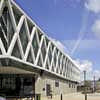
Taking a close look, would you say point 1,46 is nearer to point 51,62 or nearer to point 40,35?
point 40,35

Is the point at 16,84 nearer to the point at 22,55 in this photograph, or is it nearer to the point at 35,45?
the point at 35,45

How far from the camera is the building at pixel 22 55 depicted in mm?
39256

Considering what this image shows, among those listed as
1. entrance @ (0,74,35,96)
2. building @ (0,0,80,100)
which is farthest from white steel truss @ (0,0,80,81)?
entrance @ (0,74,35,96)

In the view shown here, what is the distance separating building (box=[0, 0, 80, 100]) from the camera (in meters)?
39.3

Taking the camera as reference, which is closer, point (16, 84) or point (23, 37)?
point (23, 37)

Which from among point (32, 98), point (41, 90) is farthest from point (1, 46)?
point (41, 90)

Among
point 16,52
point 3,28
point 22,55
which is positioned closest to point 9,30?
point 3,28

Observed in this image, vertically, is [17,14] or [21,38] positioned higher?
[17,14]

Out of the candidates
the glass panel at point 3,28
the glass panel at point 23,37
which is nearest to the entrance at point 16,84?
the glass panel at point 23,37

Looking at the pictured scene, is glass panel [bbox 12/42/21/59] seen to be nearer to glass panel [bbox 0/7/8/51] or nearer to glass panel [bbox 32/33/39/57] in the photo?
Result: glass panel [bbox 0/7/8/51]

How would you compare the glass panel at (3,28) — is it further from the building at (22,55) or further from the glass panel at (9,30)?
the glass panel at (9,30)

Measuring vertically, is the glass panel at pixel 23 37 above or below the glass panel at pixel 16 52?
above

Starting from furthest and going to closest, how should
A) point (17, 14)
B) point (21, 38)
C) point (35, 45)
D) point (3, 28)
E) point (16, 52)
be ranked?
point (35, 45) → point (21, 38) → point (17, 14) → point (16, 52) → point (3, 28)

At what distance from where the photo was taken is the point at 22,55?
1757 inches
